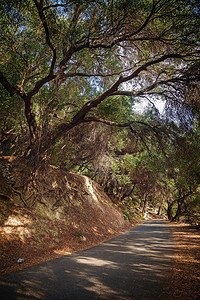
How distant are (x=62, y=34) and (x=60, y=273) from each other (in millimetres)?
8173

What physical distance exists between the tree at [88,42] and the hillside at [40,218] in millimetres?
1397

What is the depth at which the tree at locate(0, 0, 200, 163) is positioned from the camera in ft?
19.7

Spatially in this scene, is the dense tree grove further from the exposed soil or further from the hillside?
the exposed soil

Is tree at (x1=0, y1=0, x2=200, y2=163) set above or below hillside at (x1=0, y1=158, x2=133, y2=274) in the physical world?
above

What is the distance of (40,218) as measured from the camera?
709cm

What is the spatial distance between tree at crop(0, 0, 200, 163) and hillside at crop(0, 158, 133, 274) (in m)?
1.40

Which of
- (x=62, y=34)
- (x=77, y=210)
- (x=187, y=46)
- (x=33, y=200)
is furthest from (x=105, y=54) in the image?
(x=77, y=210)

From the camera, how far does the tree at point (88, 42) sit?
5.99 meters

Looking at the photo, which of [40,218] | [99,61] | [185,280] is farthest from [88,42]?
[185,280]

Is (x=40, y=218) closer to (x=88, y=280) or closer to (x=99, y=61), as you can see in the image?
(x=88, y=280)

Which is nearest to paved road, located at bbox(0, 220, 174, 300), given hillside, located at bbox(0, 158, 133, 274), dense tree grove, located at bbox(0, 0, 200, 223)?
hillside, located at bbox(0, 158, 133, 274)

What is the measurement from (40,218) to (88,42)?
7.67 metres

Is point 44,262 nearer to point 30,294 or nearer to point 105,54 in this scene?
point 30,294

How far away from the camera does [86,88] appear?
1045cm
